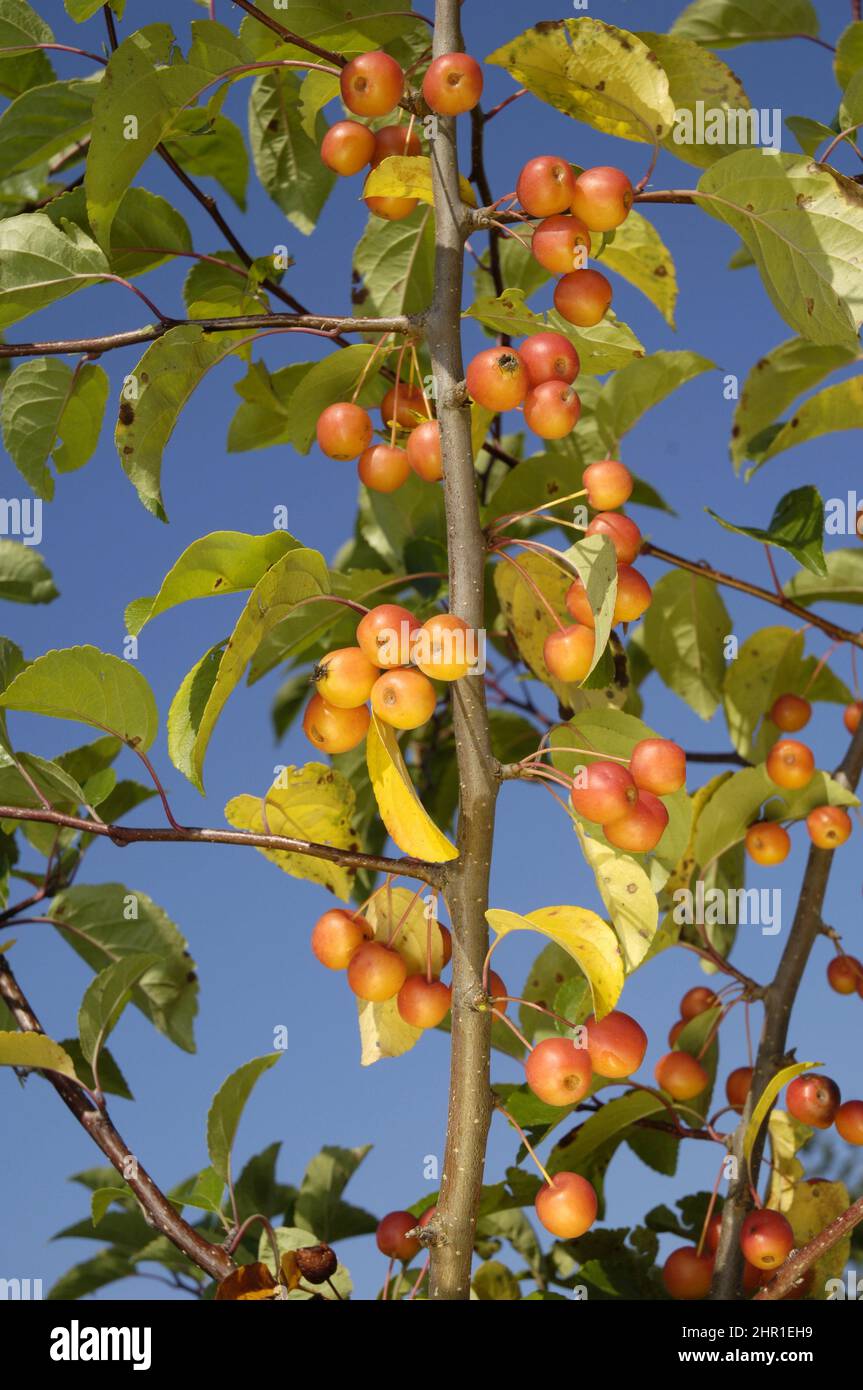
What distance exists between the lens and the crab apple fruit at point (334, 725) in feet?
4.41

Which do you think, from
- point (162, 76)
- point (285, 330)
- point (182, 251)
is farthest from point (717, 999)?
point (162, 76)

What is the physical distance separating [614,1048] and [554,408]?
683 mm

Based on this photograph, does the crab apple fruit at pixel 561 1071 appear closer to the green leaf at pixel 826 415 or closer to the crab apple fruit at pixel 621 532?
the crab apple fruit at pixel 621 532

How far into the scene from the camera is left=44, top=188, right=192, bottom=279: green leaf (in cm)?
186

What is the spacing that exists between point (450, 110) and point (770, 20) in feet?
4.32

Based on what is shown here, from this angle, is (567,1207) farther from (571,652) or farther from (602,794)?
(571,652)

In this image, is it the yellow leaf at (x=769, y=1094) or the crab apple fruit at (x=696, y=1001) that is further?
the crab apple fruit at (x=696, y=1001)

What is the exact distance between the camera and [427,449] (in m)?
1.45

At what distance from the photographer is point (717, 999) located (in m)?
2.18

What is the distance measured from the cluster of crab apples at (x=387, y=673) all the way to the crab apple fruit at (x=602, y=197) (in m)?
0.50

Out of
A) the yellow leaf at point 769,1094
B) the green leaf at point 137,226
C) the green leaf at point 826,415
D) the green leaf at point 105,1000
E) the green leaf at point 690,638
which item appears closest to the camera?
the yellow leaf at point 769,1094

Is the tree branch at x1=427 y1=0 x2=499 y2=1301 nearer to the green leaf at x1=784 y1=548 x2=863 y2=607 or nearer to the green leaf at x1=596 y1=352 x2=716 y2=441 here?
the green leaf at x1=596 y1=352 x2=716 y2=441

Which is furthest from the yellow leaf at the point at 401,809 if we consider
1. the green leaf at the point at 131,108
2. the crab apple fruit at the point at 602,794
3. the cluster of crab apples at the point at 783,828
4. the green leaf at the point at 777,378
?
the green leaf at the point at 777,378

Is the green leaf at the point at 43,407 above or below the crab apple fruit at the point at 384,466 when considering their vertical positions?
above
